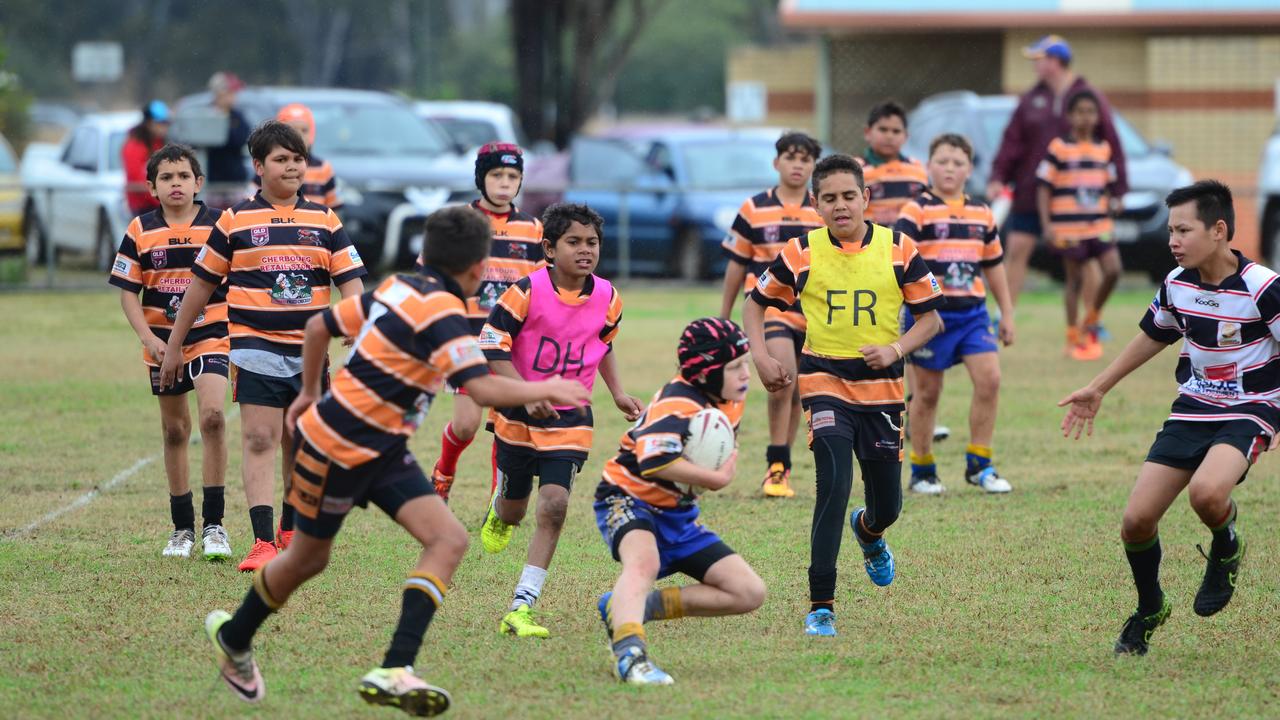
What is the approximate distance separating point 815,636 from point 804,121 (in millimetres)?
25229

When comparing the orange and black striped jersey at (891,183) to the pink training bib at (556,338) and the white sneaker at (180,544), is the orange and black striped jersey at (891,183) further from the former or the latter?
the white sneaker at (180,544)

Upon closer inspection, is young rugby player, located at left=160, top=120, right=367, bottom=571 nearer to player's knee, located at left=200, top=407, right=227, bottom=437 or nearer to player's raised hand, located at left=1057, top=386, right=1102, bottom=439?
player's knee, located at left=200, top=407, right=227, bottom=437

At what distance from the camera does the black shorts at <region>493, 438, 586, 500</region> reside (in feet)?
22.2

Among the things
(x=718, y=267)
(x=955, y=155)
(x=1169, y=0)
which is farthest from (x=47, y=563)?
(x=1169, y=0)

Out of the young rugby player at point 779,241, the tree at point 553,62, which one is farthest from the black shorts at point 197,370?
the tree at point 553,62

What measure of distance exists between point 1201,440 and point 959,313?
11.0 ft

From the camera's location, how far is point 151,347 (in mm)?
7645

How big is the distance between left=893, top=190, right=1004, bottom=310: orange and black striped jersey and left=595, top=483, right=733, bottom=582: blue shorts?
3.88 m

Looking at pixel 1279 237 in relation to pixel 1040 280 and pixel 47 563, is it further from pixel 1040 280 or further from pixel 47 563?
pixel 47 563

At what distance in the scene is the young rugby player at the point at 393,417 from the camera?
5.26 metres

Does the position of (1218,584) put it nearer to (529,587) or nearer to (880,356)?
(880,356)

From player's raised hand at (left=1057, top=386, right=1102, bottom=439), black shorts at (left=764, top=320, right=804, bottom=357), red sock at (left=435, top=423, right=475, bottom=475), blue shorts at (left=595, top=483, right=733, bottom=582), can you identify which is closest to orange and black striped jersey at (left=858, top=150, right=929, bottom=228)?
black shorts at (left=764, top=320, right=804, bottom=357)

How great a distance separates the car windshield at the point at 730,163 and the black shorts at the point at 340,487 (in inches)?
569

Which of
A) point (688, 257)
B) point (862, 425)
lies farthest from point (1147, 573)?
point (688, 257)
